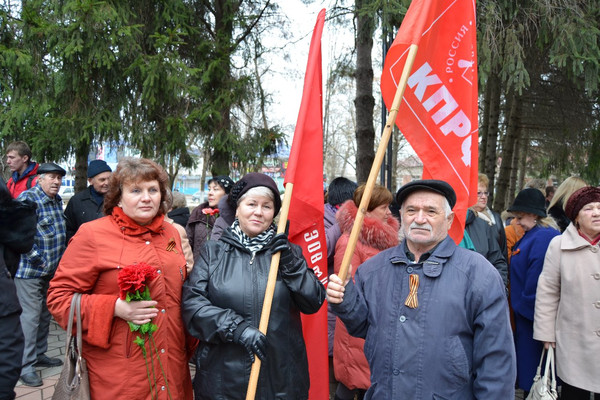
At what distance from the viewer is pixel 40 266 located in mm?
4543

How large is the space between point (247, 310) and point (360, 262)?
49.7 inches

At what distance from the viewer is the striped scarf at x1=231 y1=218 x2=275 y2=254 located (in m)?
2.50

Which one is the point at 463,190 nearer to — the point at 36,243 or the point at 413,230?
the point at 413,230

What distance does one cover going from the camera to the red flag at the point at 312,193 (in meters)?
2.82

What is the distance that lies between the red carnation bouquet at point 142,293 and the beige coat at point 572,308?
8.55ft

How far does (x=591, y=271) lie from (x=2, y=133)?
6990 millimetres

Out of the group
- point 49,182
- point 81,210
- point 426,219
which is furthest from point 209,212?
point 426,219

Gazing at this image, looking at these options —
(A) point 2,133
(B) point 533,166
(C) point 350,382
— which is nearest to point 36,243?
(A) point 2,133

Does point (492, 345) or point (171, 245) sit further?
point (171, 245)

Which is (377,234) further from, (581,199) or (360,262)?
(581,199)

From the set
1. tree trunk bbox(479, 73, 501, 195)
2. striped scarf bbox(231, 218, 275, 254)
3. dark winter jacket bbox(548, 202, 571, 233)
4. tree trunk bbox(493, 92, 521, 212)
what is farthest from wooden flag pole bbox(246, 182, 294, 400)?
tree trunk bbox(493, 92, 521, 212)

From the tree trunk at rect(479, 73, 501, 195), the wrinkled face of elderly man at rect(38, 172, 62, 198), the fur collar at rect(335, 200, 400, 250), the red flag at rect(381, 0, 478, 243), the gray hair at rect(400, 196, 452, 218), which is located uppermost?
the tree trunk at rect(479, 73, 501, 195)

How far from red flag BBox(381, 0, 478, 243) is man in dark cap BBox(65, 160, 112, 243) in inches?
127

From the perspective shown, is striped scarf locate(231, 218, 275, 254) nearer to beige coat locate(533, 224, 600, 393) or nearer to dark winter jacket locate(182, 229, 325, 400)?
dark winter jacket locate(182, 229, 325, 400)
